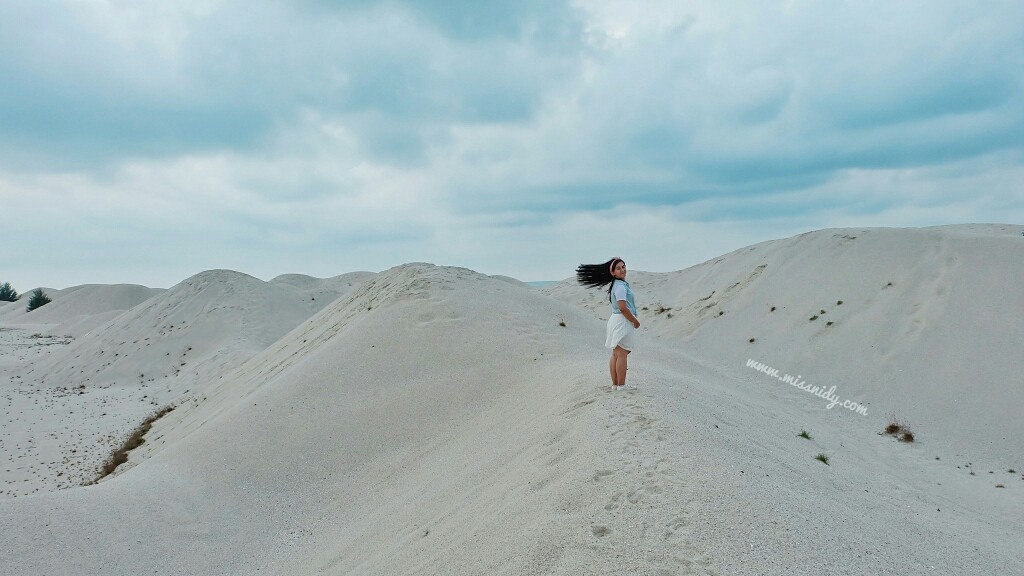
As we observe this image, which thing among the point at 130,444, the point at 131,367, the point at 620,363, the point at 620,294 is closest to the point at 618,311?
the point at 620,294

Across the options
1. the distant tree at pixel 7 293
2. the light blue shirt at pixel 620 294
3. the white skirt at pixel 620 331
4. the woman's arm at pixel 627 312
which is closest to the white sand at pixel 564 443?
the white skirt at pixel 620 331

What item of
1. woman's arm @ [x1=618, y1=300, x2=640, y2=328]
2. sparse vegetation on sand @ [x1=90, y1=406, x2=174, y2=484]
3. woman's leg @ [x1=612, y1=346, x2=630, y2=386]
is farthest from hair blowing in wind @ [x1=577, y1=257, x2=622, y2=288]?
sparse vegetation on sand @ [x1=90, y1=406, x2=174, y2=484]

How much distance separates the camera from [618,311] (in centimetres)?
723

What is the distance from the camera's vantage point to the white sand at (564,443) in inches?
176

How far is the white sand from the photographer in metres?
4.46

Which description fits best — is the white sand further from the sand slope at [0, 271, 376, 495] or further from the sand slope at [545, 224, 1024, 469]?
the sand slope at [0, 271, 376, 495]

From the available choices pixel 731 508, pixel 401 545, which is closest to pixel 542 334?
pixel 401 545

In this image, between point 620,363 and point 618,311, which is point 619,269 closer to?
point 618,311

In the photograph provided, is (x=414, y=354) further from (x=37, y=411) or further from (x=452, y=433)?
(x=37, y=411)

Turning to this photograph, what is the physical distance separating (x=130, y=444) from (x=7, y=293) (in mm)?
80135

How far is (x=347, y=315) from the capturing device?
632 inches

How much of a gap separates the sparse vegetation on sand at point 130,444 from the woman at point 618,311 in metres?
10.5

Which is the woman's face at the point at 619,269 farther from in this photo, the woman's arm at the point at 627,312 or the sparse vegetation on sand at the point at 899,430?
the sparse vegetation on sand at the point at 899,430

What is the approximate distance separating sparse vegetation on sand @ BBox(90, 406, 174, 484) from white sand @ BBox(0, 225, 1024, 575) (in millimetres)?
422
